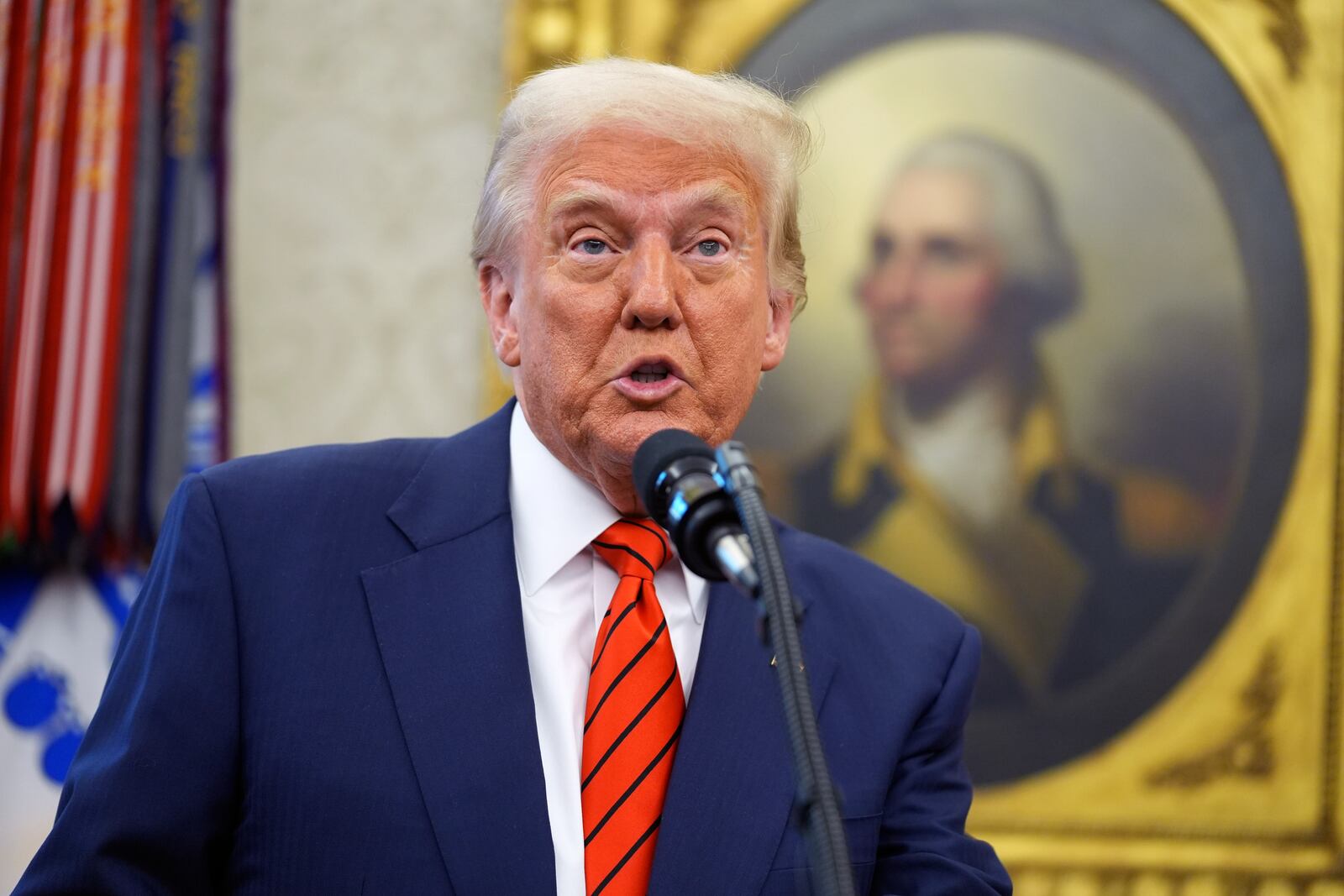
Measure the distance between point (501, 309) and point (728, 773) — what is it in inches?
28.4

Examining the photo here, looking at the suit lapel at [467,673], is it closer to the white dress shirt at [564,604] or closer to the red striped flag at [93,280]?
the white dress shirt at [564,604]

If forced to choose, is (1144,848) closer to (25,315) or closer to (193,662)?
(193,662)

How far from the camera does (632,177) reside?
173 cm

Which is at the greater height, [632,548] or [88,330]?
[88,330]

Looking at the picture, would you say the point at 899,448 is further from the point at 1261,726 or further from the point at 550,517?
the point at 550,517

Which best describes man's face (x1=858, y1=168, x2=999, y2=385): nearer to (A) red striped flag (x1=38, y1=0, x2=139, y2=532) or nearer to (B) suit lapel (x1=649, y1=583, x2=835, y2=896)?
(B) suit lapel (x1=649, y1=583, x2=835, y2=896)

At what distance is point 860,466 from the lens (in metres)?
3.05

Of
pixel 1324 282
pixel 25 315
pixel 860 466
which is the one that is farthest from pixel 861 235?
pixel 25 315

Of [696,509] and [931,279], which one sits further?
[931,279]

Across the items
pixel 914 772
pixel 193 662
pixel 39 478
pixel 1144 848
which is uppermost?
pixel 39 478

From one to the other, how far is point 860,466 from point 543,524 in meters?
1.40

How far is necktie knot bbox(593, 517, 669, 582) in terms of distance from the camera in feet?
5.75

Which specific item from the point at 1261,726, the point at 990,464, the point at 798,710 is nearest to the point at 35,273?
the point at 990,464

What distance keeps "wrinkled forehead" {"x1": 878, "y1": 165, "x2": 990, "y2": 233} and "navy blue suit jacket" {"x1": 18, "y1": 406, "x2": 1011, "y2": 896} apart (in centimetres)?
138
